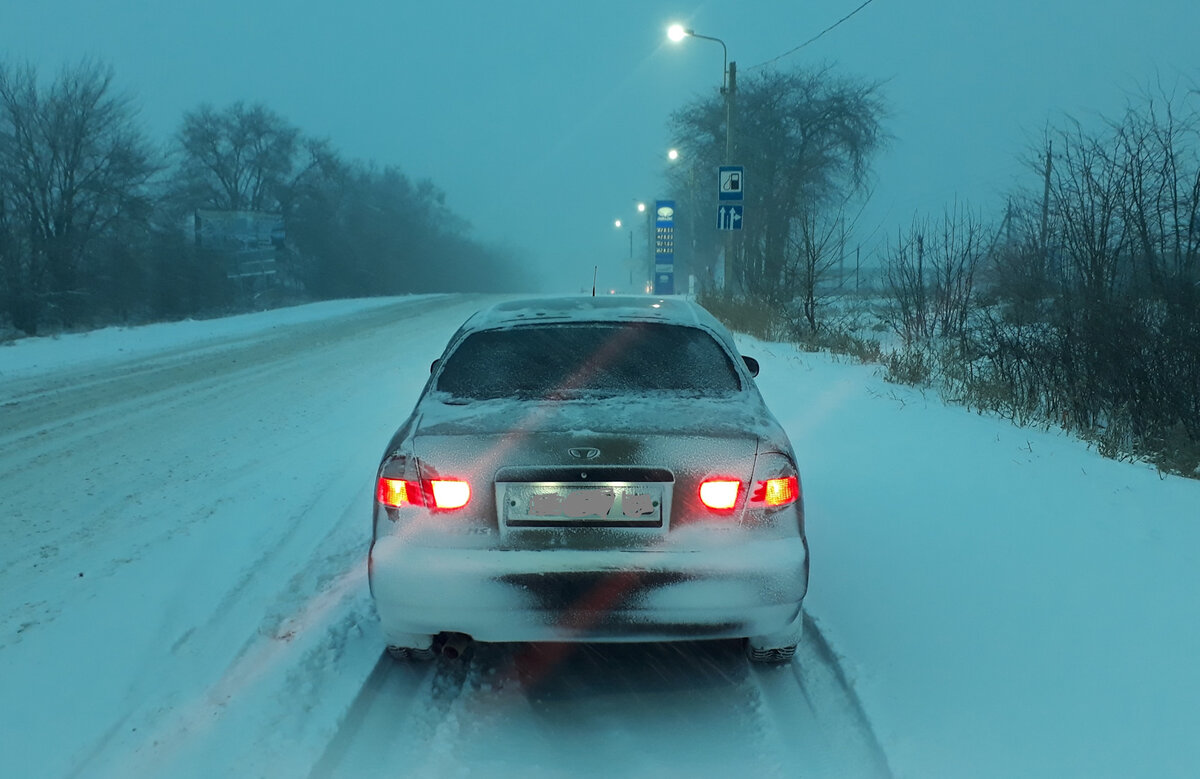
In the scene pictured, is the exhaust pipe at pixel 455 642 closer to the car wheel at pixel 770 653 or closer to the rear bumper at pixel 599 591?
the rear bumper at pixel 599 591

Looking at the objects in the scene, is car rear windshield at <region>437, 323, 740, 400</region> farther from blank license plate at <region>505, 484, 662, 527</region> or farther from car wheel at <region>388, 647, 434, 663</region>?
car wheel at <region>388, 647, 434, 663</region>

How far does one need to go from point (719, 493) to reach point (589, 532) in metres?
0.49

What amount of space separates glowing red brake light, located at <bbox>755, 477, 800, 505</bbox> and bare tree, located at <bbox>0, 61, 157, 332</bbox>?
28.0 meters

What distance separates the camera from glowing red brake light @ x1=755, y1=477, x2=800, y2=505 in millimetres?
3252

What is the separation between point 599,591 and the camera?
313cm

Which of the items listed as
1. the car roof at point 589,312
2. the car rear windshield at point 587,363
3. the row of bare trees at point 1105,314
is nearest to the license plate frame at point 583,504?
the car rear windshield at point 587,363

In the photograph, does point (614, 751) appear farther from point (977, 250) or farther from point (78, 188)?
point (78, 188)

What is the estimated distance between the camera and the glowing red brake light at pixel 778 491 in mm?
3252

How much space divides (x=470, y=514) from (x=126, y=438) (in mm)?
6420

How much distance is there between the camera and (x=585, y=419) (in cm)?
338

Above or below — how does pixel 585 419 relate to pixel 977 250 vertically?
below

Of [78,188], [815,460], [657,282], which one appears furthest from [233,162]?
[815,460]

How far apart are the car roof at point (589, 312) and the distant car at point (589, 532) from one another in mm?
1065

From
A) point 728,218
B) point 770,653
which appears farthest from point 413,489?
point 728,218
